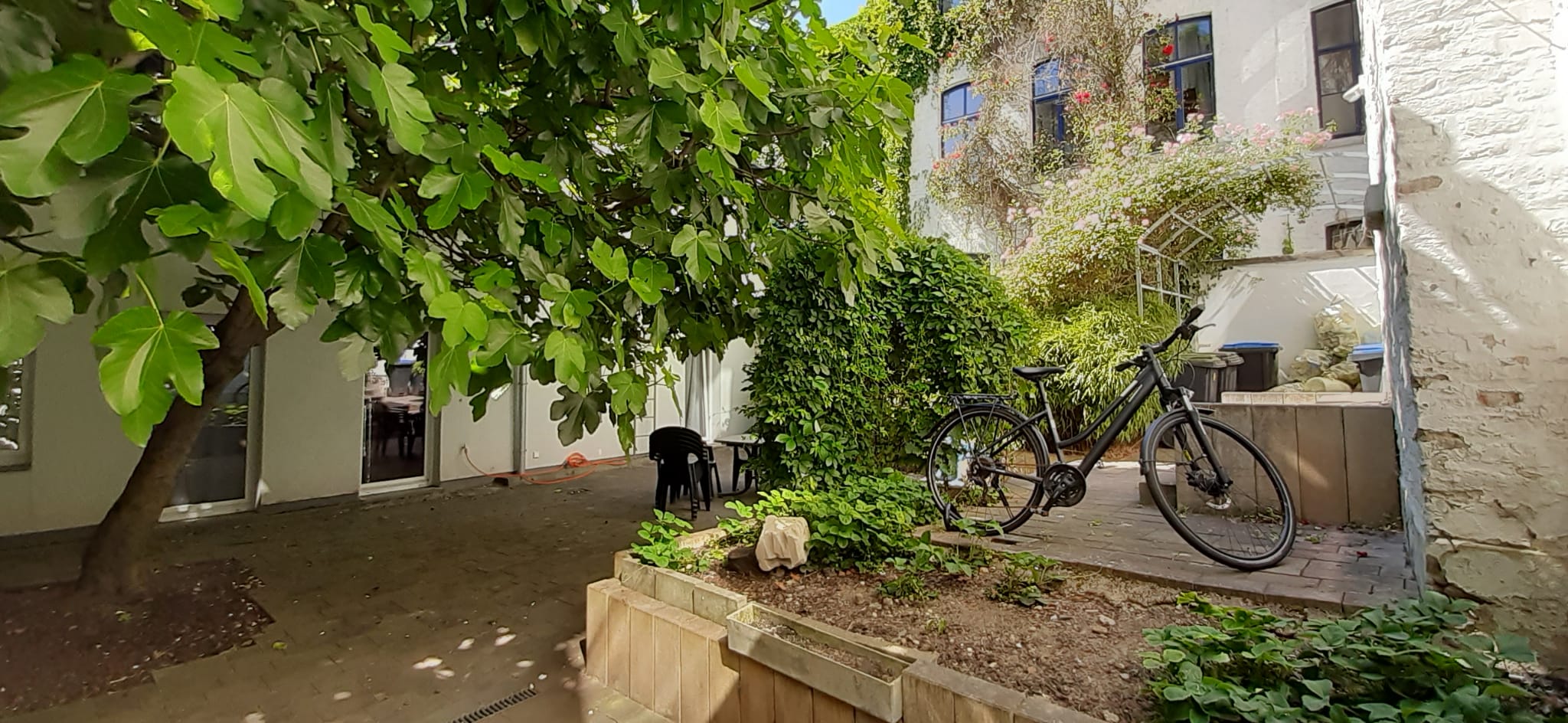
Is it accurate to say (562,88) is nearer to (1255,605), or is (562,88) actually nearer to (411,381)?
(1255,605)

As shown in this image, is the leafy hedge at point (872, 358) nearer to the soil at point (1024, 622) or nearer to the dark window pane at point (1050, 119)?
the soil at point (1024, 622)

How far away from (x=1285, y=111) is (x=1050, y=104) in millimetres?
3279

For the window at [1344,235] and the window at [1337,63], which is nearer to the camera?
the window at [1344,235]

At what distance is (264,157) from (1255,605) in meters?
2.95

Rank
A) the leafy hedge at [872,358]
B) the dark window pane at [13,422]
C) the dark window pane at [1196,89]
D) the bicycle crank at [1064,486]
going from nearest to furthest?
the bicycle crank at [1064,486] < the leafy hedge at [872,358] < the dark window pane at [13,422] < the dark window pane at [1196,89]

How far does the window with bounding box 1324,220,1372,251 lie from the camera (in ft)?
26.8

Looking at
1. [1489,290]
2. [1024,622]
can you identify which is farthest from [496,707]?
[1489,290]

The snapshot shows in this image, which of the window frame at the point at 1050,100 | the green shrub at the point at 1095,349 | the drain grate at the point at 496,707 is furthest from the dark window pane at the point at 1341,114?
the drain grate at the point at 496,707

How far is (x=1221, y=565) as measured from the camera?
2.59 meters

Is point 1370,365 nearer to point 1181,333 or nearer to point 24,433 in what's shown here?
point 1181,333

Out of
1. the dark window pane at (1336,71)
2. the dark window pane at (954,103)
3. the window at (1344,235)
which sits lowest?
the window at (1344,235)

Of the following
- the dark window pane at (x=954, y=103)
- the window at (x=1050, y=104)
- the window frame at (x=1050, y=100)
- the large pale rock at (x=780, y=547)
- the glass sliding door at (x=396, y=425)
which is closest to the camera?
the large pale rock at (x=780, y=547)

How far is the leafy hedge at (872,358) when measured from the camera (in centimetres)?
361

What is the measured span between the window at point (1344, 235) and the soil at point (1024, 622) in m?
8.46
